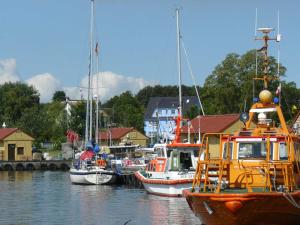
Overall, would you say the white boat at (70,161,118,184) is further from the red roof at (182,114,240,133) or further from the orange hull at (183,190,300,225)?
the orange hull at (183,190,300,225)

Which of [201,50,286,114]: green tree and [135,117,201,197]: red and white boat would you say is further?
[201,50,286,114]: green tree

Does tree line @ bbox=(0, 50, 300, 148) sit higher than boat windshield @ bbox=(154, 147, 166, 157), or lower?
higher

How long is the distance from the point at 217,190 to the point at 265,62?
243 inches

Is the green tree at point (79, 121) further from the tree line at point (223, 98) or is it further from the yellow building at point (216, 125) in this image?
the yellow building at point (216, 125)

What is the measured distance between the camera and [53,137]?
127688mm

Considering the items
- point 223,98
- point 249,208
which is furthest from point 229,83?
point 249,208

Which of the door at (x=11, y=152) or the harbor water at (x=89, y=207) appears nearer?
the harbor water at (x=89, y=207)

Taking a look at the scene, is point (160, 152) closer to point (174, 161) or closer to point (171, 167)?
point (174, 161)

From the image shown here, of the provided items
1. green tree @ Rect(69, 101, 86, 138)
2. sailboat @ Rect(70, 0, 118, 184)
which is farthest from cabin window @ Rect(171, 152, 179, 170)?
green tree @ Rect(69, 101, 86, 138)

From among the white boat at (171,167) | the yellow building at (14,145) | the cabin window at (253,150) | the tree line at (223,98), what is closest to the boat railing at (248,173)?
the cabin window at (253,150)

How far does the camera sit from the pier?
3659 inches

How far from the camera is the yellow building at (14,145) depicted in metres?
100

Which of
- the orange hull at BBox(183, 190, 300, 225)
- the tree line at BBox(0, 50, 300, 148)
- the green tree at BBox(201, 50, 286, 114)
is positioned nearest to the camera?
the orange hull at BBox(183, 190, 300, 225)

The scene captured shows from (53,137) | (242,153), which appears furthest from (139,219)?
(53,137)
